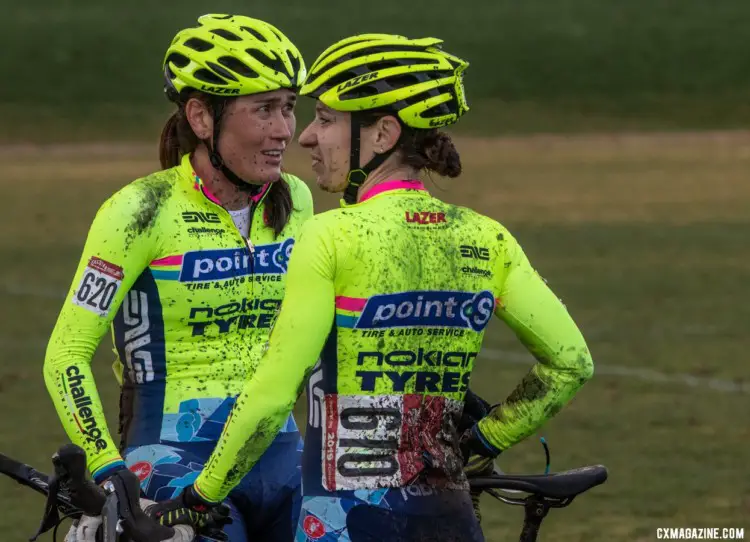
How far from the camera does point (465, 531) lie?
4836mm

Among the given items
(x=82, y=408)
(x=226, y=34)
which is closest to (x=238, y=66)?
(x=226, y=34)

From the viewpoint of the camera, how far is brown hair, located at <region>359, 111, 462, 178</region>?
4859 millimetres

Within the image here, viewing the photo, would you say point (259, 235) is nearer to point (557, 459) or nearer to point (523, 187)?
point (557, 459)

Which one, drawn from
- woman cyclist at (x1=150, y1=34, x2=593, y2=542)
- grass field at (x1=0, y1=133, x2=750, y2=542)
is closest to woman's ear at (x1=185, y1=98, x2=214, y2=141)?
woman cyclist at (x1=150, y1=34, x2=593, y2=542)

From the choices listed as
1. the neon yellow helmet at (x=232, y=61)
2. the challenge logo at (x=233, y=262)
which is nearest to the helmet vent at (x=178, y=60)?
the neon yellow helmet at (x=232, y=61)

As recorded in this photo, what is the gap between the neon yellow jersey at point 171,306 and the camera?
552 cm

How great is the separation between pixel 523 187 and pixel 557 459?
807 inches

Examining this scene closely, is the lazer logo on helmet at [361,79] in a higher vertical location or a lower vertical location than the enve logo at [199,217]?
higher

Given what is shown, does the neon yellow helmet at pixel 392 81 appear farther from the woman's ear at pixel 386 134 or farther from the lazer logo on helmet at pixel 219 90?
the lazer logo on helmet at pixel 219 90

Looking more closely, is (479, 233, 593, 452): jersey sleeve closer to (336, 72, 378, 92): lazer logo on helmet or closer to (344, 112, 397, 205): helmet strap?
(344, 112, 397, 205): helmet strap

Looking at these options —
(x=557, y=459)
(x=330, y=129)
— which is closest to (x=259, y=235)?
(x=330, y=129)

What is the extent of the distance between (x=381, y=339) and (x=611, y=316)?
41.3 ft

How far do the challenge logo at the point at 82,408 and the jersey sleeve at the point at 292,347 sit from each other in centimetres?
89

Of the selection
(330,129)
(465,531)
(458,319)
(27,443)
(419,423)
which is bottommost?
(27,443)
